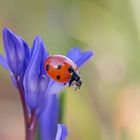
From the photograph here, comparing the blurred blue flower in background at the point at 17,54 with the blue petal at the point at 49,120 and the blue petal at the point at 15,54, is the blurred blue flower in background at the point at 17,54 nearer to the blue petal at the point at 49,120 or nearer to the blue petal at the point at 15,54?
the blue petal at the point at 15,54

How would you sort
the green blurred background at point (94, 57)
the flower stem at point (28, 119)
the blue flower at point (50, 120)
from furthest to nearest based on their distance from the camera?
the green blurred background at point (94, 57), the blue flower at point (50, 120), the flower stem at point (28, 119)

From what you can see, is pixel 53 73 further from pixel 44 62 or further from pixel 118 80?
pixel 118 80

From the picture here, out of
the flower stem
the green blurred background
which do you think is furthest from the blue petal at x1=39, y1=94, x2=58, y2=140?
the green blurred background

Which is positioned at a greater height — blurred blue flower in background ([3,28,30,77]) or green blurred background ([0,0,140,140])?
green blurred background ([0,0,140,140])

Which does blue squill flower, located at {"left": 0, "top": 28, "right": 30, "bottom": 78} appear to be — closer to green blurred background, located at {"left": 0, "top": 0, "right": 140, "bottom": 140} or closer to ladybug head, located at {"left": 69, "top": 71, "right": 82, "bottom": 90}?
ladybug head, located at {"left": 69, "top": 71, "right": 82, "bottom": 90}

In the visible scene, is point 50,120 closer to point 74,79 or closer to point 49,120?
point 49,120

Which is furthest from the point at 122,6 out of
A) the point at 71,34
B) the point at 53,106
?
the point at 53,106

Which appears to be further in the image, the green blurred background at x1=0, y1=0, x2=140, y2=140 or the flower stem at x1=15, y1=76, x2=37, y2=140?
the green blurred background at x1=0, y1=0, x2=140, y2=140

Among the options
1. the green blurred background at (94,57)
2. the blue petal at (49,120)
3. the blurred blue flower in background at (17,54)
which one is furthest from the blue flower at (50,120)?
the green blurred background at (94,57)
